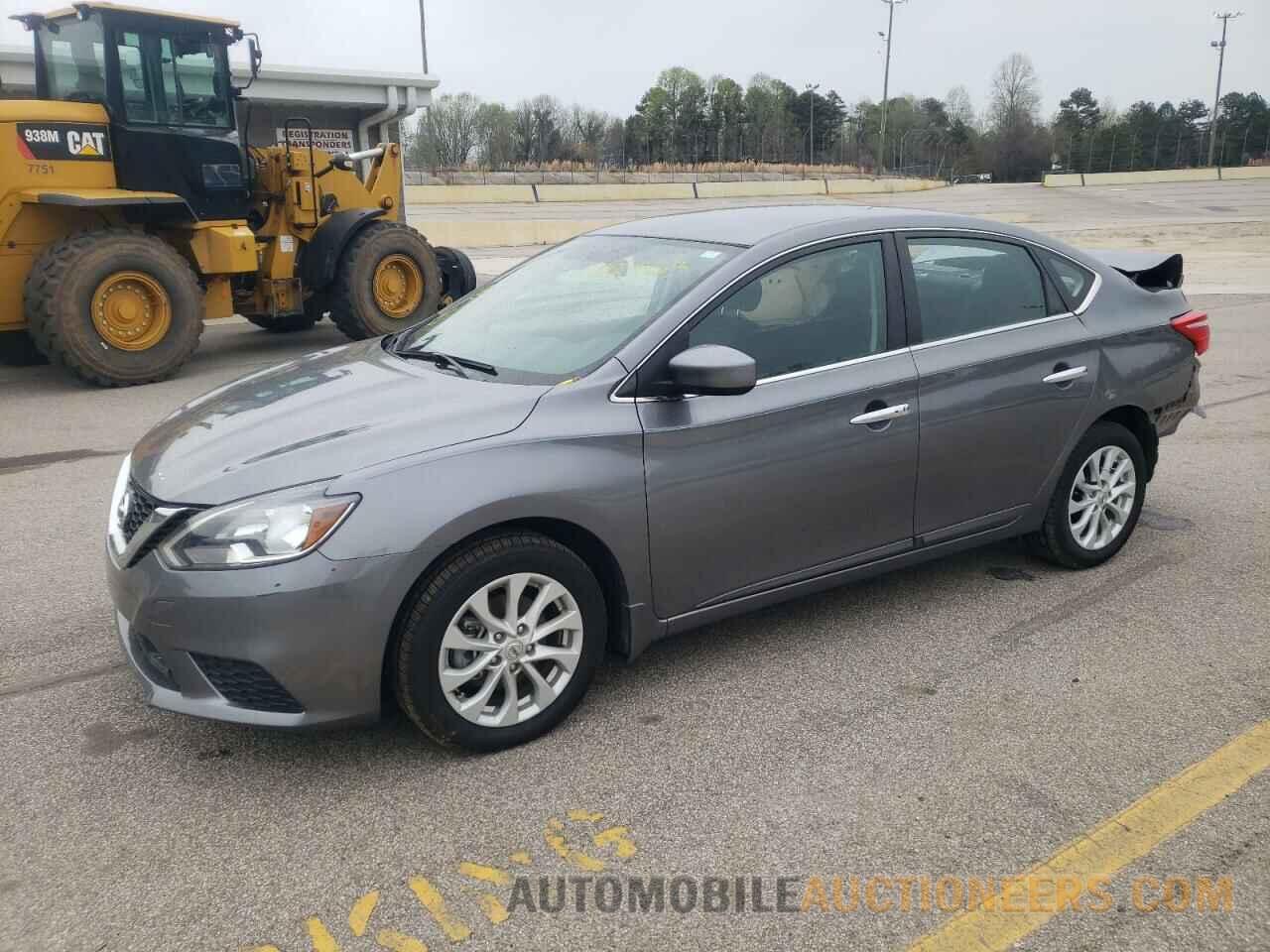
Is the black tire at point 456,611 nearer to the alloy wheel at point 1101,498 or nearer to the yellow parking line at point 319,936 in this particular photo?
the yellow parking line at point 319,936

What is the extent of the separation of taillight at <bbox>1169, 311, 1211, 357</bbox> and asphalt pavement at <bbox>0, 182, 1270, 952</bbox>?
1.06 metres

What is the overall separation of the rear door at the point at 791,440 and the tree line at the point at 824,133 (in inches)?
2958

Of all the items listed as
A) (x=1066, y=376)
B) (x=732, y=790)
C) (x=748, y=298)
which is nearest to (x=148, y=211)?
(x=748, y=298)

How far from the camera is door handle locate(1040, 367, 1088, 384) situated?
Answer: 14.1ft

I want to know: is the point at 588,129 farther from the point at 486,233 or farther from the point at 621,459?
the point at 621,459

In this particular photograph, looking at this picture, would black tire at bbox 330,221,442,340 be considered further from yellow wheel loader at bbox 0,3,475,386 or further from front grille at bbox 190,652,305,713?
front grille at bbox 190,652,305,713

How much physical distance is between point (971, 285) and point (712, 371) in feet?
4.98

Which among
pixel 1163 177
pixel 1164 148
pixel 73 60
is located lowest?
pixel 1163 177

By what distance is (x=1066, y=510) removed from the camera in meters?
4.52

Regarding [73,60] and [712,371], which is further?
[73,60]

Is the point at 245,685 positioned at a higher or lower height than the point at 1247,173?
lower

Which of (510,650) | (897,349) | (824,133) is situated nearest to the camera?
(510,650)

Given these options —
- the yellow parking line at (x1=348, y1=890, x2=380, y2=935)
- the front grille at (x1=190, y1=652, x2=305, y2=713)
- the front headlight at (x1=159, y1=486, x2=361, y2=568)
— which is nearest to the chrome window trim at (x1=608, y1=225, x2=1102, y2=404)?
the front headlight at (x1=159, y1=486, x2=361, y2=568)

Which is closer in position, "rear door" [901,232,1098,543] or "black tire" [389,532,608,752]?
"black tire" [389,532,608,752]
